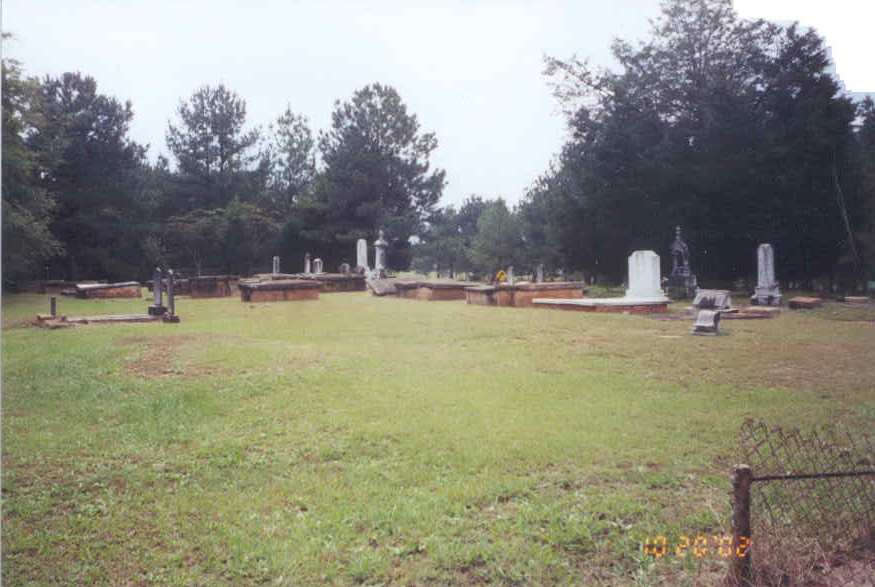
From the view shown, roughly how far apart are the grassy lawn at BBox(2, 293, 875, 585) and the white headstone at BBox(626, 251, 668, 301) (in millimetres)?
7415

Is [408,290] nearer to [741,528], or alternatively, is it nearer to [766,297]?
[766,297]

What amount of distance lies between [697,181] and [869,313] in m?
12.3

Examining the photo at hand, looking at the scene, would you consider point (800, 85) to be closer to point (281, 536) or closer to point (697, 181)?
point (697, 181)

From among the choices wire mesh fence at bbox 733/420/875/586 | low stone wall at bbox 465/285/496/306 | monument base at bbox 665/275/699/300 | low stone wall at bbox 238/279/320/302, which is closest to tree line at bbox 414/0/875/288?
monument base at bbox 665/275/699/300

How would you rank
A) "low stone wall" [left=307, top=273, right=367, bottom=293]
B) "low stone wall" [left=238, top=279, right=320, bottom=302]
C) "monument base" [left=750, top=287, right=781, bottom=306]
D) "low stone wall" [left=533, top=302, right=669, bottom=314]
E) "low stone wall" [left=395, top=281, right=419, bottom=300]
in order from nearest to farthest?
"low stone wall" [left=533, top=302, right=669, bottom=314]
"monument base" [left=750, top=287, right=781, bottom=306]
"low stone wall" [left=238, top=279, right=320, bottom=302]
"low stone wall" [left=395, top=281, right=419, bottom=300]
"low stone wall" [left=307, top=273, right=367, bottom=293]

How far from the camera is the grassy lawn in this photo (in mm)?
2801

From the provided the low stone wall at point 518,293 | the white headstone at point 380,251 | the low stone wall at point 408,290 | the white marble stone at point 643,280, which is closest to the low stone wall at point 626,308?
the white marble stone at point 643,280

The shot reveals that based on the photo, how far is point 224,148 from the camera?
3256 centimetres

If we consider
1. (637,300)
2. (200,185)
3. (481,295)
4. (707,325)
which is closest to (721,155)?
(637,300)

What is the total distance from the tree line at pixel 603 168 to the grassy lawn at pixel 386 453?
13511 mm

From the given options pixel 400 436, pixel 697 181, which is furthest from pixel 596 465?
pixel 697 181

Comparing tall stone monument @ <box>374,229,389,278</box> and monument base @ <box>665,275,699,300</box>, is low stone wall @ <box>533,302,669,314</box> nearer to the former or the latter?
monument base @ <box>665,275,699,300</box>
